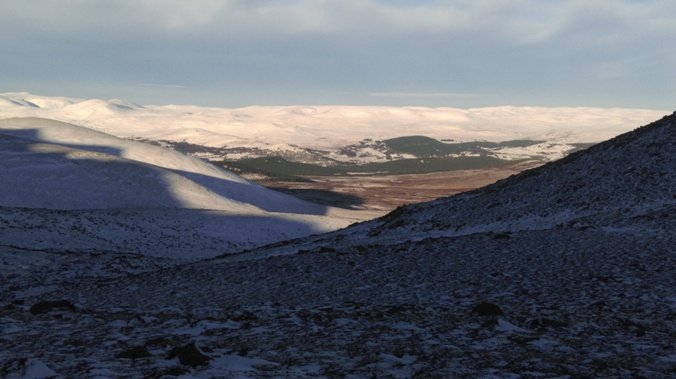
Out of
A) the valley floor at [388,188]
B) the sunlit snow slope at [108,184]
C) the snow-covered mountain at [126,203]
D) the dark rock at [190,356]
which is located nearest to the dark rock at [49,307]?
the dark rock at [190,356]

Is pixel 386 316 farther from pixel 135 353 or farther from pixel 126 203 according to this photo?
pixel 126 203

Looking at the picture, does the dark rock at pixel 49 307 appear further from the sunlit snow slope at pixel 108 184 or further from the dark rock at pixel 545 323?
the sunlit snow slope at pixel 108 184

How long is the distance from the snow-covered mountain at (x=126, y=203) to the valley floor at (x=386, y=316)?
19.0 m

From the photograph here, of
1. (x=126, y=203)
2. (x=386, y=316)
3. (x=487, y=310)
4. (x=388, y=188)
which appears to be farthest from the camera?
(x=388, y=188)

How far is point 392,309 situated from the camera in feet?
37.0

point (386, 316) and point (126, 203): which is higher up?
point (386, 316)

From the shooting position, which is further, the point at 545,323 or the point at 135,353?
the point at 545,323

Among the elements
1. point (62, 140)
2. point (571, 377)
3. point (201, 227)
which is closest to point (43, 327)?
point (571, 377)

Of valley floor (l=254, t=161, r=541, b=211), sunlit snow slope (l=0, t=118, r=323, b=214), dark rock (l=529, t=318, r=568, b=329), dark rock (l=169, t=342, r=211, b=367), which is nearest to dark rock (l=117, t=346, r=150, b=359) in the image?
dark rock (l=169, t=342, r=211, b=367)

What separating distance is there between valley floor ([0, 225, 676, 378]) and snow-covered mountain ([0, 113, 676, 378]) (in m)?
0.04

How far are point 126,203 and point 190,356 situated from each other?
51.0m

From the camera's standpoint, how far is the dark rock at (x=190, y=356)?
742cm

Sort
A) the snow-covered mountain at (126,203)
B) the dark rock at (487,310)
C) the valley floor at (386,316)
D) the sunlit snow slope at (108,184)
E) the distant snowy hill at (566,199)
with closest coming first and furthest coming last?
the valley floor at (386,316) < the dark rock at (487,310) < the distant snowy hill at (566,199) < the snow-covered mountain at (126,203) < the sunlit snow slope at (108,184)

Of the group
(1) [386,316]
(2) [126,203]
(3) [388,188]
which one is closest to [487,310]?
(1) [386,316]
